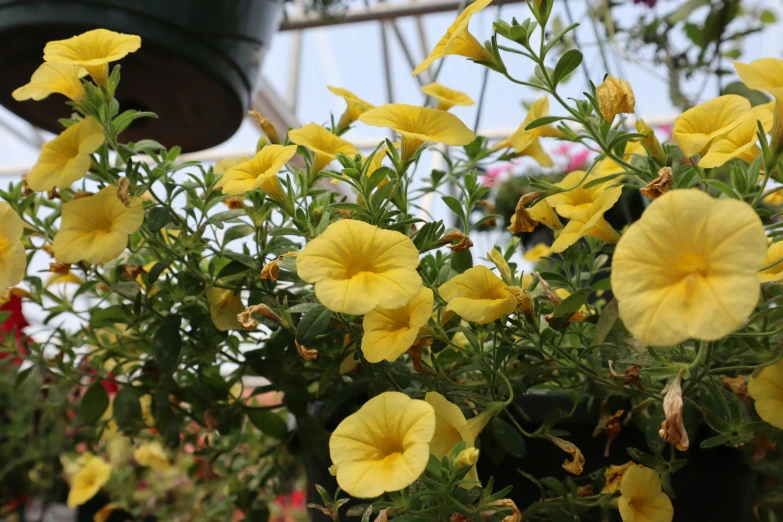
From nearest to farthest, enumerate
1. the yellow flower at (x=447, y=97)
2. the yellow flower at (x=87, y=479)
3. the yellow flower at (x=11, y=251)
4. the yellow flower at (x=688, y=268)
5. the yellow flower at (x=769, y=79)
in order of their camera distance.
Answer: the yellow flower at (x=688, y=268), the yellow flower at (x=769, y=79), the yellow flower at (x=11, y=251), the yellow flower at (x=447, y=97), the yellow flower at (x=87, y=479)

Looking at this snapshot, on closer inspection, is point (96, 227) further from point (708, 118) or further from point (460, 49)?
point (708, 118)

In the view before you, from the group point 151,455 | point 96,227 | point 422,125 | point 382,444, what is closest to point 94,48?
point 96,227

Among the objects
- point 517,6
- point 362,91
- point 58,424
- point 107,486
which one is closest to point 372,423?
point 107,486

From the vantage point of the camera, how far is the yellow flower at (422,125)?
56 centimetres

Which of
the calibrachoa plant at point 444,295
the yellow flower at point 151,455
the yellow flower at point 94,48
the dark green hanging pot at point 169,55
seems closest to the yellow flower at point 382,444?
the calibrachoa plant at point 444,295


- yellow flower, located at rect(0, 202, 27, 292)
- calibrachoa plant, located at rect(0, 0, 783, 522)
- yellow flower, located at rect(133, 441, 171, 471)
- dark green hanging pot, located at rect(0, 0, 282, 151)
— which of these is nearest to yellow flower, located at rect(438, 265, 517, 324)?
calibrachoa plant, located at rect(0, 0, 783, 522)

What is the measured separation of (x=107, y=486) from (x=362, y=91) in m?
3.97

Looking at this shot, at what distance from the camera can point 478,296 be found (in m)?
0.54

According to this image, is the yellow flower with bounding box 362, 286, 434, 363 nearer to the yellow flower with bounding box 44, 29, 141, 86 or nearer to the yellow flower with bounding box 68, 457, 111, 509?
the yellow flower with bounding box 44, 29, 141, 86

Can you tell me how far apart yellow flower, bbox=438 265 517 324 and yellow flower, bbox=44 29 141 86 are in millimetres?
333

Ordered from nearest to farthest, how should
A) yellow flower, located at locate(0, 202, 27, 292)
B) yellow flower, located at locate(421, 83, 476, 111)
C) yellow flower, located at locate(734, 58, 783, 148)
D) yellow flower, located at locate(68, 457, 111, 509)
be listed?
yellow flower, located at locate(734, 58, 783, 148) < yellow flower, located at locate(0, 202, 27, 292) < yellow flower, located at locate(421, 83, 476, 111) < yellow flower, located at locate(68, 457, 111, 509)

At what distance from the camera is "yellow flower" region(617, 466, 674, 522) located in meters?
0.53

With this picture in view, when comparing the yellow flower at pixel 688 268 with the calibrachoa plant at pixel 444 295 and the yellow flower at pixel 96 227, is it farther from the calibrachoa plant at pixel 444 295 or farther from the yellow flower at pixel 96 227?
the yellow flower at pixel 96 227

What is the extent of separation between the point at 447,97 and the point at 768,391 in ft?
1.28
